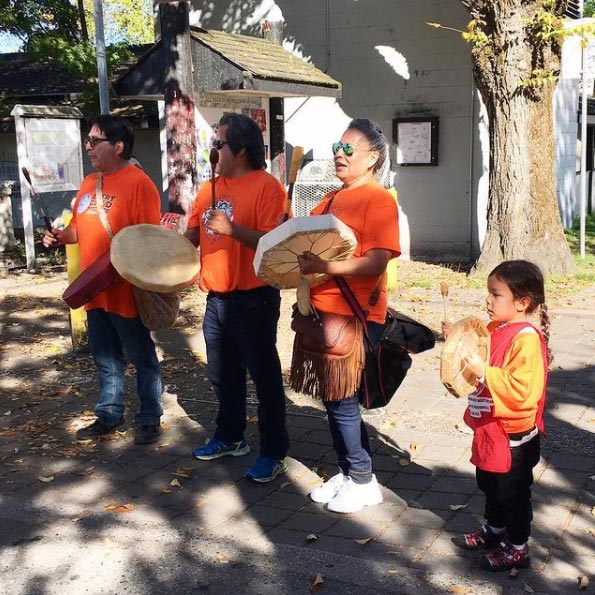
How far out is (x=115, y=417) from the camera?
5.39m

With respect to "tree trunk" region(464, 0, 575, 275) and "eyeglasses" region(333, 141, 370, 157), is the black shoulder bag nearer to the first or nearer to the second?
"eyeglasses" region(333, 141, 370, 157)

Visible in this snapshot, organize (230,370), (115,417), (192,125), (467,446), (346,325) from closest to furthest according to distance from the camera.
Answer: (346,325) → (230,370) → (467,446) → (115,417) → (192,125)

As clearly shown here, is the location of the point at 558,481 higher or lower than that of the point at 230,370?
lower

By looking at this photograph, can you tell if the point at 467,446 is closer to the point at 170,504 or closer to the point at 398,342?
the point at 398,342

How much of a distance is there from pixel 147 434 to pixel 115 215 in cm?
133

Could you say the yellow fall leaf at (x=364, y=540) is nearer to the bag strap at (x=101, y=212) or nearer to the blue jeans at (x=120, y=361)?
the blue jeans at (x=120, y=361)

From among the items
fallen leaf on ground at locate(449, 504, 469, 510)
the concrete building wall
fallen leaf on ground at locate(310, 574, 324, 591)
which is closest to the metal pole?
the concrete building wall

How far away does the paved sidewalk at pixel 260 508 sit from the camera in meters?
3.55

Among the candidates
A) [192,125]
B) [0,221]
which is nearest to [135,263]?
[192,125]

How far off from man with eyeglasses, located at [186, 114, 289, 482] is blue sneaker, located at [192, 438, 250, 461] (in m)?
0.37

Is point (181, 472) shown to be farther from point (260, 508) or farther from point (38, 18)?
point (38, 18)

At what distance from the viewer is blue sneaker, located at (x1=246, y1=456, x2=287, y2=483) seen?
4.57 metres

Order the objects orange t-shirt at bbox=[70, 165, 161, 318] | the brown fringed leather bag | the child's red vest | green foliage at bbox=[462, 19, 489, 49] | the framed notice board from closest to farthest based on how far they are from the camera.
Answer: the child's red vest < the brown fringed leather bag < orange t-shirt at bbox=[70, 165, 161, 318] < green foliage at bbox=[462, 19, 489, 49] < the framed notice board

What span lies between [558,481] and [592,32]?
727cm
